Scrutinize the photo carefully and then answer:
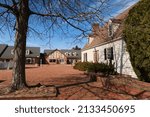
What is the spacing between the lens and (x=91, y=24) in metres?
11.1

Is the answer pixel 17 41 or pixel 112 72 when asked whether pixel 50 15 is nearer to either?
pixel 17 41

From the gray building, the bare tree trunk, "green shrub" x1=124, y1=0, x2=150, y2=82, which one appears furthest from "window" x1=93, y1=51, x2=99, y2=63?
the gray building

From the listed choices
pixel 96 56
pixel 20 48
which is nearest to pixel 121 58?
pixel 96 56

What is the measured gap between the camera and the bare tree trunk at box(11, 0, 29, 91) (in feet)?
36.7

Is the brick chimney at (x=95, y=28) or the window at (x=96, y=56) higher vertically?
the brick chimney at (x=95, y=28)

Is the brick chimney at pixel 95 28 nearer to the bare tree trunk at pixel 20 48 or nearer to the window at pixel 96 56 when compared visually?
the bare tree trunk at pixel 20 48

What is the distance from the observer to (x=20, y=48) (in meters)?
11.2

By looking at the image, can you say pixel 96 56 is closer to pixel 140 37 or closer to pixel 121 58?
pixel 121 58

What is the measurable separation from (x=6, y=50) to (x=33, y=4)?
62.0 metres

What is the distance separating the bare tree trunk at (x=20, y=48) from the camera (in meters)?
11.2

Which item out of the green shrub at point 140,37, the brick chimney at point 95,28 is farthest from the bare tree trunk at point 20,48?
the green shrub at point 140,37

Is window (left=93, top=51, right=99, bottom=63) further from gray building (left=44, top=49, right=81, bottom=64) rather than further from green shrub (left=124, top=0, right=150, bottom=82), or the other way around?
gray building (left=44, top=49, right=81, bottom=64)

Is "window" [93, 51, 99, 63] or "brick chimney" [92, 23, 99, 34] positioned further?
"window" [93, 51, 99, 63]

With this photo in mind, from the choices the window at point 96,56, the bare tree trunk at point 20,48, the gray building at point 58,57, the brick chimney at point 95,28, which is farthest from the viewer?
the gray building at point 58,57
